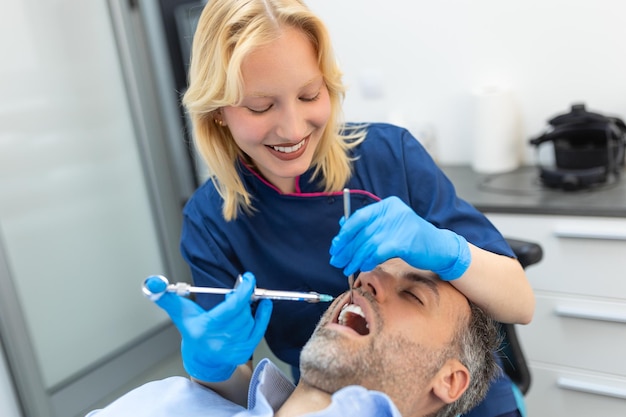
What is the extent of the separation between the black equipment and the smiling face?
3.16 feet

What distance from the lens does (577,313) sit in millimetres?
1598

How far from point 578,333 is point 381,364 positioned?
100 centimetres

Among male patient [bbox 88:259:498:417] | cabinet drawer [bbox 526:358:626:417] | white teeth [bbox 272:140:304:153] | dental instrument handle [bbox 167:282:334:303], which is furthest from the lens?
cabinet drawer [bbox 526:358:626:417]

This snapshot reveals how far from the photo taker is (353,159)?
3.76 feet

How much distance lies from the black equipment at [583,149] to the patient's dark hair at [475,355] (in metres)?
0.80

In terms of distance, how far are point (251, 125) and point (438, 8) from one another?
1.33 metres

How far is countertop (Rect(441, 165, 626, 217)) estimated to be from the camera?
1.51 m

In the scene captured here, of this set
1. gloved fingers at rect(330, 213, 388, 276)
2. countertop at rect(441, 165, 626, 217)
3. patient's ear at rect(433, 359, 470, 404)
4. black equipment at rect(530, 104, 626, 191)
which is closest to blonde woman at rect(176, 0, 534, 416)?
gloved fingers at rect(330, 213, 388, 276)

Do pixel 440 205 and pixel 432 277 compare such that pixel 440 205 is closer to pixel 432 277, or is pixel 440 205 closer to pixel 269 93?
pixel 432 277

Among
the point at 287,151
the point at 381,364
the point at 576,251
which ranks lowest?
the point at 576,251

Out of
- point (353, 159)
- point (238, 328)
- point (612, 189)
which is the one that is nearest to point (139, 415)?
point (238, 328)

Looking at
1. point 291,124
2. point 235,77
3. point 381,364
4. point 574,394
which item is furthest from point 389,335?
point 574,394

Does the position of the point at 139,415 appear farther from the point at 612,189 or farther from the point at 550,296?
the point at 612,189

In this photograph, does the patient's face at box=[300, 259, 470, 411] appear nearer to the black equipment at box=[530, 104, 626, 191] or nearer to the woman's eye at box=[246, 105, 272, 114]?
the woman's eye at box=[246, 105, 272, 114]
